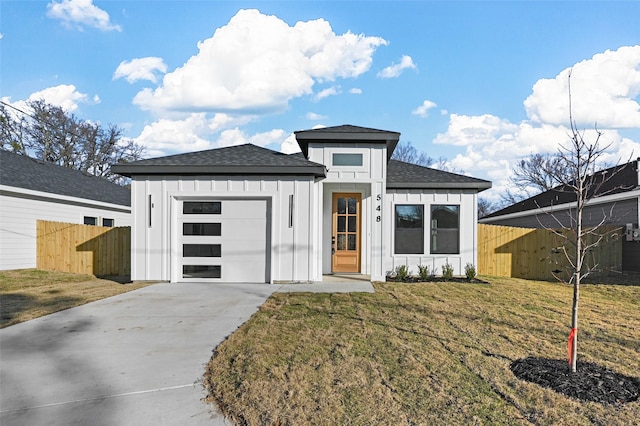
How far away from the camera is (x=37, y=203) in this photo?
13.5m

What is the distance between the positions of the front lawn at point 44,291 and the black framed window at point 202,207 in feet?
6.77

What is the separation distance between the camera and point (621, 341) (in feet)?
17.3

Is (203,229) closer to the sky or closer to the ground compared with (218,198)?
closer to the ground

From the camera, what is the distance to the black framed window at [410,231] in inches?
462

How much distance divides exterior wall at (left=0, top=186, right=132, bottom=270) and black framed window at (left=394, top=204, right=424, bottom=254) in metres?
11.5

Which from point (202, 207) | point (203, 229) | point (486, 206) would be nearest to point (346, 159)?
point (202, 207)

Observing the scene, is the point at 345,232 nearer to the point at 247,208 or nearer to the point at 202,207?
the point at 247,208

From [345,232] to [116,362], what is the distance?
815cm

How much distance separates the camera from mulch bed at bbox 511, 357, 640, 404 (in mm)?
3552

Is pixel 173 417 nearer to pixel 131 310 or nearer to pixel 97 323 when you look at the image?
pixel 97 323

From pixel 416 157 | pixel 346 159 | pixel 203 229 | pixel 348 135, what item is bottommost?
pixel 203 229

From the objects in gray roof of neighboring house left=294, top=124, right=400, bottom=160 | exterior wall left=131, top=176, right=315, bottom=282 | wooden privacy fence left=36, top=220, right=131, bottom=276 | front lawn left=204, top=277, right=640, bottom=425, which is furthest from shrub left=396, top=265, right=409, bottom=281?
wooden privacy fence left=36, top=220, right=131, bottom=276

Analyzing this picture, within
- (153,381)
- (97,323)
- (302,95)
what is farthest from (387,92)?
(153,381)

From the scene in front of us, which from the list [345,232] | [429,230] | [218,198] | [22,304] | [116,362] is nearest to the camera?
[116,362]
